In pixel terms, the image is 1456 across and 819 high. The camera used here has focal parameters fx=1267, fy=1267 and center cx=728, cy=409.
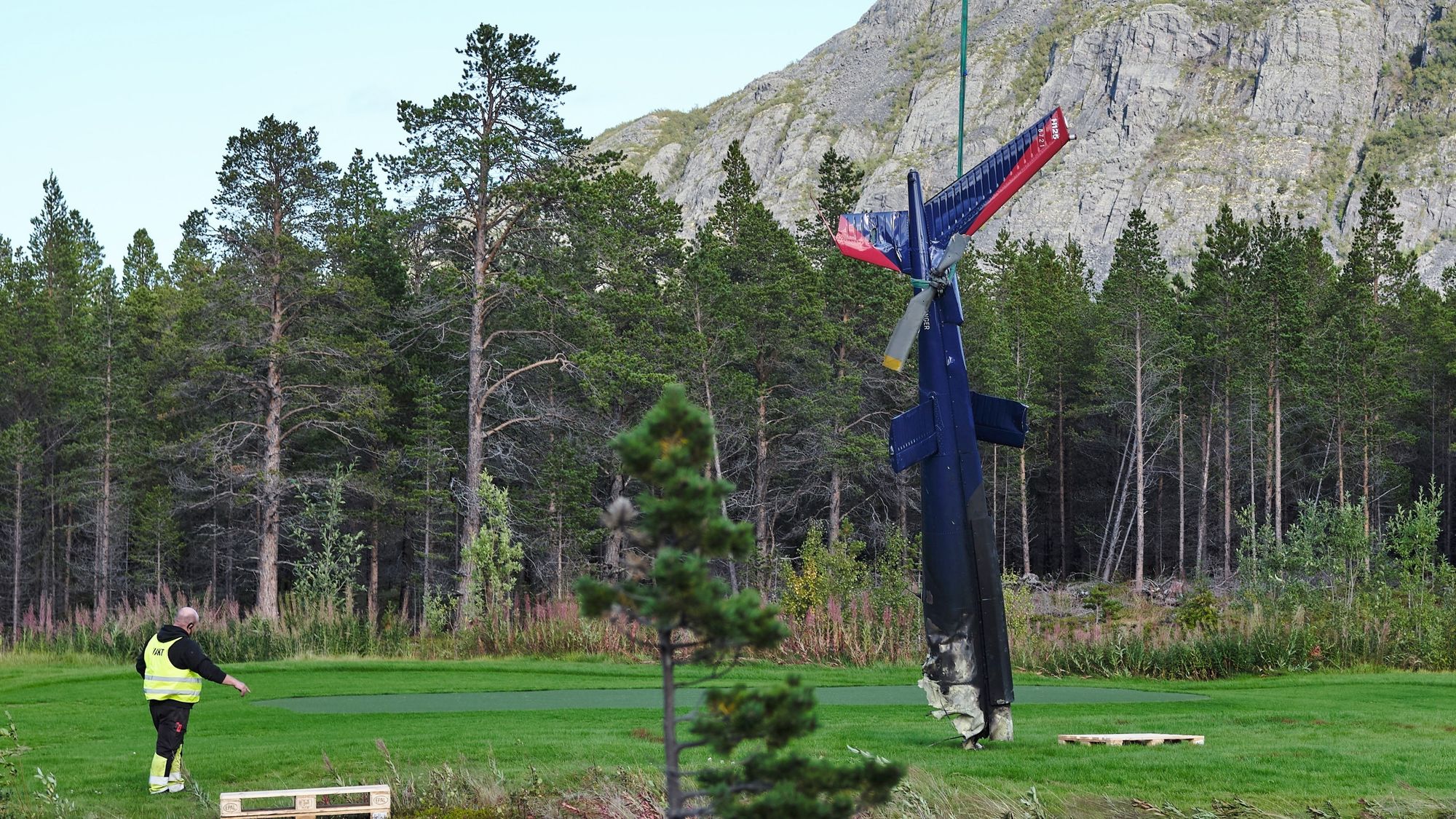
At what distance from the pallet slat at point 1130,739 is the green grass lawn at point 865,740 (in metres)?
0.18

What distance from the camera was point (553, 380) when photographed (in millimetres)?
33656

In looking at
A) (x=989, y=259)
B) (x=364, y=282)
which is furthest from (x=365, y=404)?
(x=989, y=259)

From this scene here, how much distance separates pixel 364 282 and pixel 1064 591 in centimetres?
2064

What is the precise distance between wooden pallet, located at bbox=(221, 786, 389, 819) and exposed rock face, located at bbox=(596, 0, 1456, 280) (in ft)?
387

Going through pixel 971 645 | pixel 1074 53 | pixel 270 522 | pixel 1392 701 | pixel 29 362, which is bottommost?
pixel 1392 701

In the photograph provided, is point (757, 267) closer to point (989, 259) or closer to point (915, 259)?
point (989, 259)

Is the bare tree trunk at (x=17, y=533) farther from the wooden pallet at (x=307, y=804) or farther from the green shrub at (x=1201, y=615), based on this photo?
the wooden pallet at (x=307, y=804)

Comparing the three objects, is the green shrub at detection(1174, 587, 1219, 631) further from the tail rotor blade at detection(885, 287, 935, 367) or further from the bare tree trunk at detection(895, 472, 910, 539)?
the bare tree trunk at detection(895, 472, 910, 539)

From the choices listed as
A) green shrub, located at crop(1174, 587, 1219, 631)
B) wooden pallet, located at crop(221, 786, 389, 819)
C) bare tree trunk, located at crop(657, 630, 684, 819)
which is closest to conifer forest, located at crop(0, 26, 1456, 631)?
green shrub, located at crop(1174, 587, 1219, 631)

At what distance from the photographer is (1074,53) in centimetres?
16362

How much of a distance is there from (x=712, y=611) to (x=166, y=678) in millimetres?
6630

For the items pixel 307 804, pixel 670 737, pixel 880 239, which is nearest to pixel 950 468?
pixel 880 239

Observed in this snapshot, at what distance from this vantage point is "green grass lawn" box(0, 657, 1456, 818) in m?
8.23

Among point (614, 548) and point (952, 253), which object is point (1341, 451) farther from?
point (952, 253)
